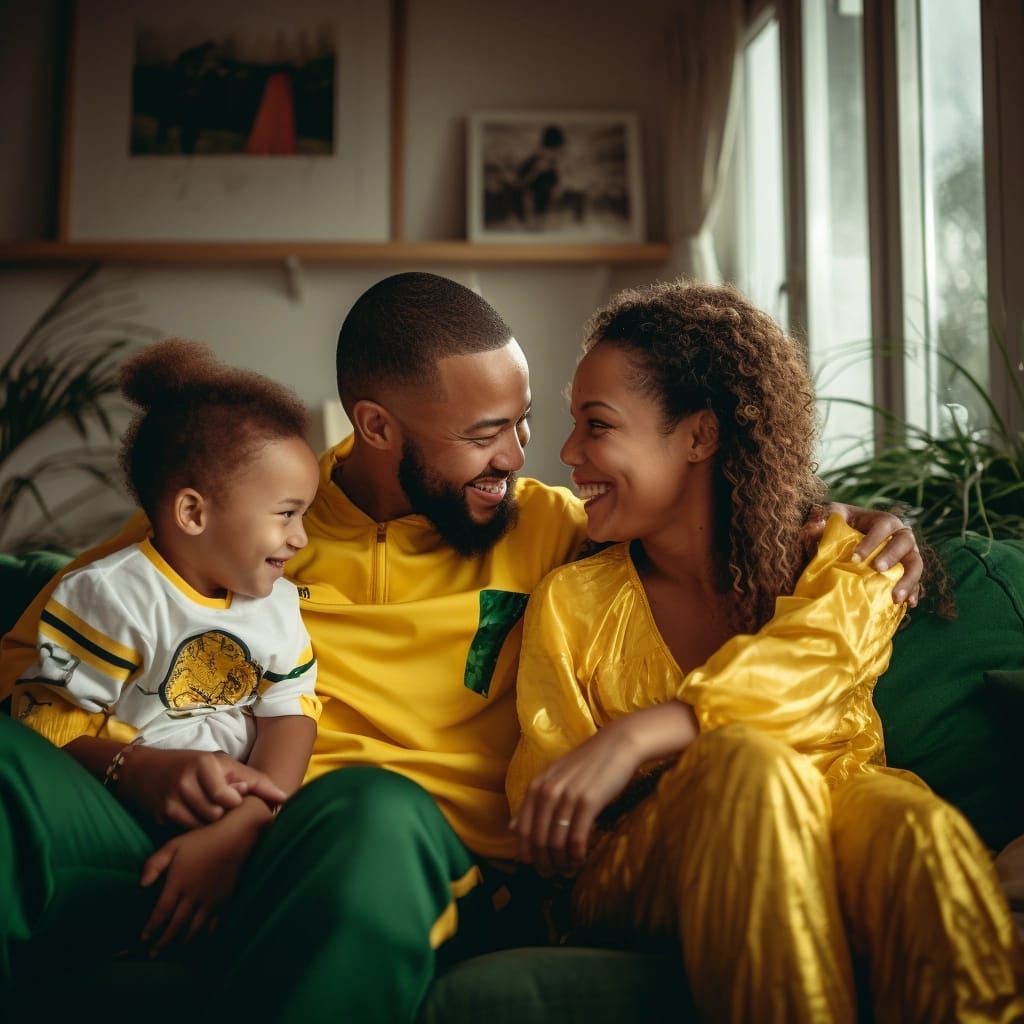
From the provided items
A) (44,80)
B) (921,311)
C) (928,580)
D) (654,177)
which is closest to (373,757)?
(928,580)

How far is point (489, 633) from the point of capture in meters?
1.58

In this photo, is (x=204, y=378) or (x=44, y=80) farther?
(x=44, y=80)

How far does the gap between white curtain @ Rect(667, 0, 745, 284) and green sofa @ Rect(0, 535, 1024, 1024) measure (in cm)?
227

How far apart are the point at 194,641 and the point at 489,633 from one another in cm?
41

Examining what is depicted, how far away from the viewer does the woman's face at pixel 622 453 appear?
151cm

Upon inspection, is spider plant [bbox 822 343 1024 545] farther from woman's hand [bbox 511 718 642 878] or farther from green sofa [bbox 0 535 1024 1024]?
woman's hand [bbox 511 718 642 878]

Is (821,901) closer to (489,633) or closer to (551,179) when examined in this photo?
(489,633)

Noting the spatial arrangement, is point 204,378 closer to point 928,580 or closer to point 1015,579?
point 928,580

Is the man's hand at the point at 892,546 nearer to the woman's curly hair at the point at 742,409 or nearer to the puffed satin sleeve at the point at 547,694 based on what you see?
the woman's curly hair at the point at 742,409

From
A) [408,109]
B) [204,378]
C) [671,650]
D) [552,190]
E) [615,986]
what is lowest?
[615,986]

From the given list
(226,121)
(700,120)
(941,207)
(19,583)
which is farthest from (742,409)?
(226,121)

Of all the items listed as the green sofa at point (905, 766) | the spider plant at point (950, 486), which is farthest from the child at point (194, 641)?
the spider plant at point (950, 486)

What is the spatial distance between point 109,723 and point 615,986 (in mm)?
705

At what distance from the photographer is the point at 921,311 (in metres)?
2.92
